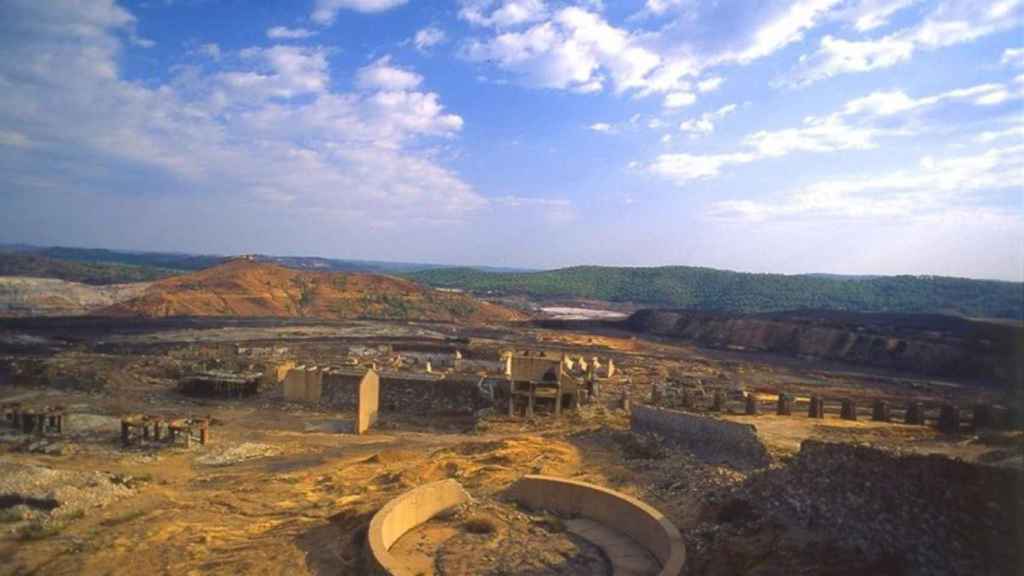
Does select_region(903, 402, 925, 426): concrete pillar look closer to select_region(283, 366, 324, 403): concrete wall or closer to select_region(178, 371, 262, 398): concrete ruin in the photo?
select_region(283, 366, 324, 403): concrete wall

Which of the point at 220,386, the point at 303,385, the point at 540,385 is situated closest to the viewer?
the point at 540,385

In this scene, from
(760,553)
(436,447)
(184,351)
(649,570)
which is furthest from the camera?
(184,351)

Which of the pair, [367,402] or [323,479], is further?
[367,402]

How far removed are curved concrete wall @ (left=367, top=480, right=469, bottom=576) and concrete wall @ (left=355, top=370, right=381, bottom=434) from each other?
30.9 ft

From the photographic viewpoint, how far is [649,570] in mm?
10242

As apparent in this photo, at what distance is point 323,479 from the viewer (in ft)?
50.8

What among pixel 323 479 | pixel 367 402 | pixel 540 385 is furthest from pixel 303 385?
pixel 323 479

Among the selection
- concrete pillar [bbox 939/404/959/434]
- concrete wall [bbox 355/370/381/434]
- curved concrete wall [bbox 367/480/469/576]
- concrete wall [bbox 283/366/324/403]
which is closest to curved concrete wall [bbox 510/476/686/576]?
curved concrete wall [bbox 367/480/469/576]

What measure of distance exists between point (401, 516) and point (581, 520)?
348cm

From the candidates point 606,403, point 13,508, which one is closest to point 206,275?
point 606,403

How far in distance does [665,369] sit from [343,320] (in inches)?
1354

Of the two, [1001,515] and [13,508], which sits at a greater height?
[1001,515]

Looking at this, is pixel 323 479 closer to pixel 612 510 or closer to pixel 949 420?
pixel 612 510

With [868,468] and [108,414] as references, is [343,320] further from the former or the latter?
[868,468]
